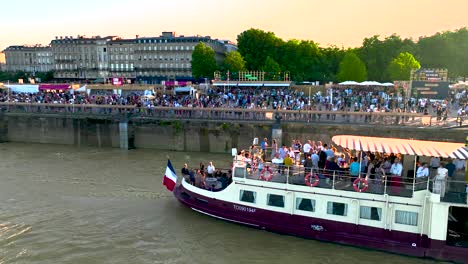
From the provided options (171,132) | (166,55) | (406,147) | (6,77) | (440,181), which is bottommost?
(171,132)

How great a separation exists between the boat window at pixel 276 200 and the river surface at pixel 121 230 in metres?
1.45

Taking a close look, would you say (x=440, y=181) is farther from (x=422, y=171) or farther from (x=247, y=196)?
(x=247, y=196)

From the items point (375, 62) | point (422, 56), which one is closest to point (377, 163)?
point (375, 62)

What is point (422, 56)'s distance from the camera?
93312 millimetres

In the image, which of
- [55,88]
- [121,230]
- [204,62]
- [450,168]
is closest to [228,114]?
[121,230]

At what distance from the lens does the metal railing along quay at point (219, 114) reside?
3541 centimetres

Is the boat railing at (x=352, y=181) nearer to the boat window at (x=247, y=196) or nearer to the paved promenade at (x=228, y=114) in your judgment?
the boat window at (x=247, y=196)

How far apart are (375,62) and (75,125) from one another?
70.0 m

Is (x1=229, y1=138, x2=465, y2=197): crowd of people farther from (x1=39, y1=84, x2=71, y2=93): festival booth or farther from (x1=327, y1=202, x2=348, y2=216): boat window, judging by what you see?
(x1=39, y1=84, x2=71, y2=93): festival booth

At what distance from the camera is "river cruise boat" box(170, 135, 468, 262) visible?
16.0 m

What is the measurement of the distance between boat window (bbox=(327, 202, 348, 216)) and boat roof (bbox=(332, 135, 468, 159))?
8.06ft

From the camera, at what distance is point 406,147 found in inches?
671

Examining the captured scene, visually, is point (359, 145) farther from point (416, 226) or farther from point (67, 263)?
point (67, 263)

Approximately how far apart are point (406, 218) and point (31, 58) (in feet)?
578
